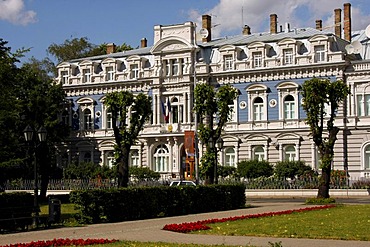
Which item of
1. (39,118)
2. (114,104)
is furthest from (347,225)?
(39,118)

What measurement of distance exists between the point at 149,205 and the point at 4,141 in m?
7.07

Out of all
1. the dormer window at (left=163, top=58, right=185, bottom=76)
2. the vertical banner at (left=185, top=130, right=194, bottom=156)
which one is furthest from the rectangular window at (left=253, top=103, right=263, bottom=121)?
the vertical banner at (left=185, top=130, right=194, bottom=156)

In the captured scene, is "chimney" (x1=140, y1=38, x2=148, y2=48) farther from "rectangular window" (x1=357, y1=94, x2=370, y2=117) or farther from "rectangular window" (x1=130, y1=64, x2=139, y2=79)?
"rectangular window" (x1=357, y1=94, x2=370, y2=117)

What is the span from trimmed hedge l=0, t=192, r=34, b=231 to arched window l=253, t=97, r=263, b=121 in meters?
41.7

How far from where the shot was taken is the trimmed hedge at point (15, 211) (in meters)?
28.4

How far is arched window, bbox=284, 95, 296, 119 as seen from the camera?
227 ft

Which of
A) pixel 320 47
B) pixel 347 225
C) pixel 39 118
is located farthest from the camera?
pixel 320 47

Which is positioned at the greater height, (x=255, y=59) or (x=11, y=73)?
(x=255, y=59)

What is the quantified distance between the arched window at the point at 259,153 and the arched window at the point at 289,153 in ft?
7.19

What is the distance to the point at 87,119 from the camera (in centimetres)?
8050

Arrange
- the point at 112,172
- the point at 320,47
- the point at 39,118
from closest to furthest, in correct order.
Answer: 1. the point at 39,118
2. the point at 320,47
3. the point at 112,172

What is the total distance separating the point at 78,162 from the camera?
260ft

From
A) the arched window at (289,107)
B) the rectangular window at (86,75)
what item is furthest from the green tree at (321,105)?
the rectangular window at (86,75)

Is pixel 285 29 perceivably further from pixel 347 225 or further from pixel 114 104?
pixel 347 225
